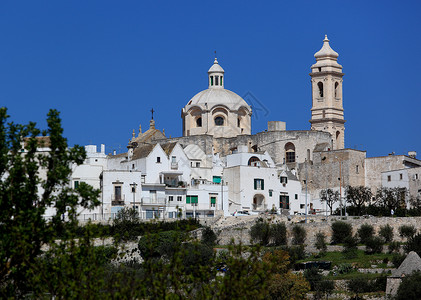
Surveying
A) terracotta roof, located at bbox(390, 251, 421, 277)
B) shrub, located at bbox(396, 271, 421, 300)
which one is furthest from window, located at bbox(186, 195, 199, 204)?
shrub, located at bbox(396, 271, 421, 300)

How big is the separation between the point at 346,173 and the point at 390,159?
368 centimetres

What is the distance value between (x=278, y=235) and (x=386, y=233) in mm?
6824

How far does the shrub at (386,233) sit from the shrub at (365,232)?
2.06ft

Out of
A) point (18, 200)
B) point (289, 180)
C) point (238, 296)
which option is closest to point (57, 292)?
point (18, 200)

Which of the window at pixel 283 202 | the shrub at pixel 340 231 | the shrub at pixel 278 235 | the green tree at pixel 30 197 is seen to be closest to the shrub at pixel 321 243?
the shrub at pixel 340 231

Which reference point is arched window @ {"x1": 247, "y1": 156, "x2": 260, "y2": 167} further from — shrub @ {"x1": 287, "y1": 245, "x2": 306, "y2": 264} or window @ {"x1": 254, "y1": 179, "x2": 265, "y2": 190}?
shrub @ {"x1": 287, "y1": 245, "x2": 306, "y2": 264}

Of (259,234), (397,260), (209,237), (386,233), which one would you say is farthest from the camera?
(209,237)

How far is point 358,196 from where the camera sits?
7469 cm

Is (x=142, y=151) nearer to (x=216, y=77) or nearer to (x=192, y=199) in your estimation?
(x=192, y=199)

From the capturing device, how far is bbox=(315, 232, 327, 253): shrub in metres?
62.7

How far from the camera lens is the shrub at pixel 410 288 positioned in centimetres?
4831

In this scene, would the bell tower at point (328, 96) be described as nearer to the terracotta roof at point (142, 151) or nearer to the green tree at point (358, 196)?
the green tree at point (358, 196)

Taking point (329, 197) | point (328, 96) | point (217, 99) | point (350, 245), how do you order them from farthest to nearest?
point (328, 96), point (217, 99), point (329, 197), point (350, 245)

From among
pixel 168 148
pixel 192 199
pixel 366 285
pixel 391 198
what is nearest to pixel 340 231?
pixel 366 285
